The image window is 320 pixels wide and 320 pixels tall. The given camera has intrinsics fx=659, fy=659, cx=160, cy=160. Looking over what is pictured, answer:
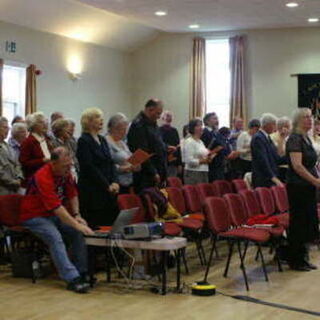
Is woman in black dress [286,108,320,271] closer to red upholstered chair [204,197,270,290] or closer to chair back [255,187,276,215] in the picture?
red upholstered chair [204,197,270,290]

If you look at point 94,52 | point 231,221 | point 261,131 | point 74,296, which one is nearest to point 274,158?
point 261,131

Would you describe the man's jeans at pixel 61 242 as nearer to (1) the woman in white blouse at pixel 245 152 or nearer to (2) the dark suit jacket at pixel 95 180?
(2) the dark suit jacket at pixel 95 180

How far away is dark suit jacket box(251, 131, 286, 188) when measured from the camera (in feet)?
23.4

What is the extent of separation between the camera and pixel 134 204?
5707mm

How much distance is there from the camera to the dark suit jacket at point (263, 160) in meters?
7.12

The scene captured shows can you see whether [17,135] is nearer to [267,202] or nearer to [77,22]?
[267,202]

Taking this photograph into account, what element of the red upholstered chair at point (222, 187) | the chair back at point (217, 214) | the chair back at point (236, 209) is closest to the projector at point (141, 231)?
the chair back at point (217, 214)

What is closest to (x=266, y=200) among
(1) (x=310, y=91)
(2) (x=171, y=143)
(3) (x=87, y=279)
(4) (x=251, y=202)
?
(4) (x=251, y=202)

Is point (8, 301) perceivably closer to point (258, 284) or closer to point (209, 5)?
point (258, 284)

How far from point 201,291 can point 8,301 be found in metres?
1.42

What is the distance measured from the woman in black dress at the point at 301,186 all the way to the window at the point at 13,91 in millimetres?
6428

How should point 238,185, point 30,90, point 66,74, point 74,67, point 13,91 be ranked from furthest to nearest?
point 74,67
point 66,74
point 13,91
point 30,90
point 238,185

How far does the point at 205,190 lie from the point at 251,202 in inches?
31.5

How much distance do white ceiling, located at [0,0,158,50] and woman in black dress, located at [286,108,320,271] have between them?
5.93 metres
